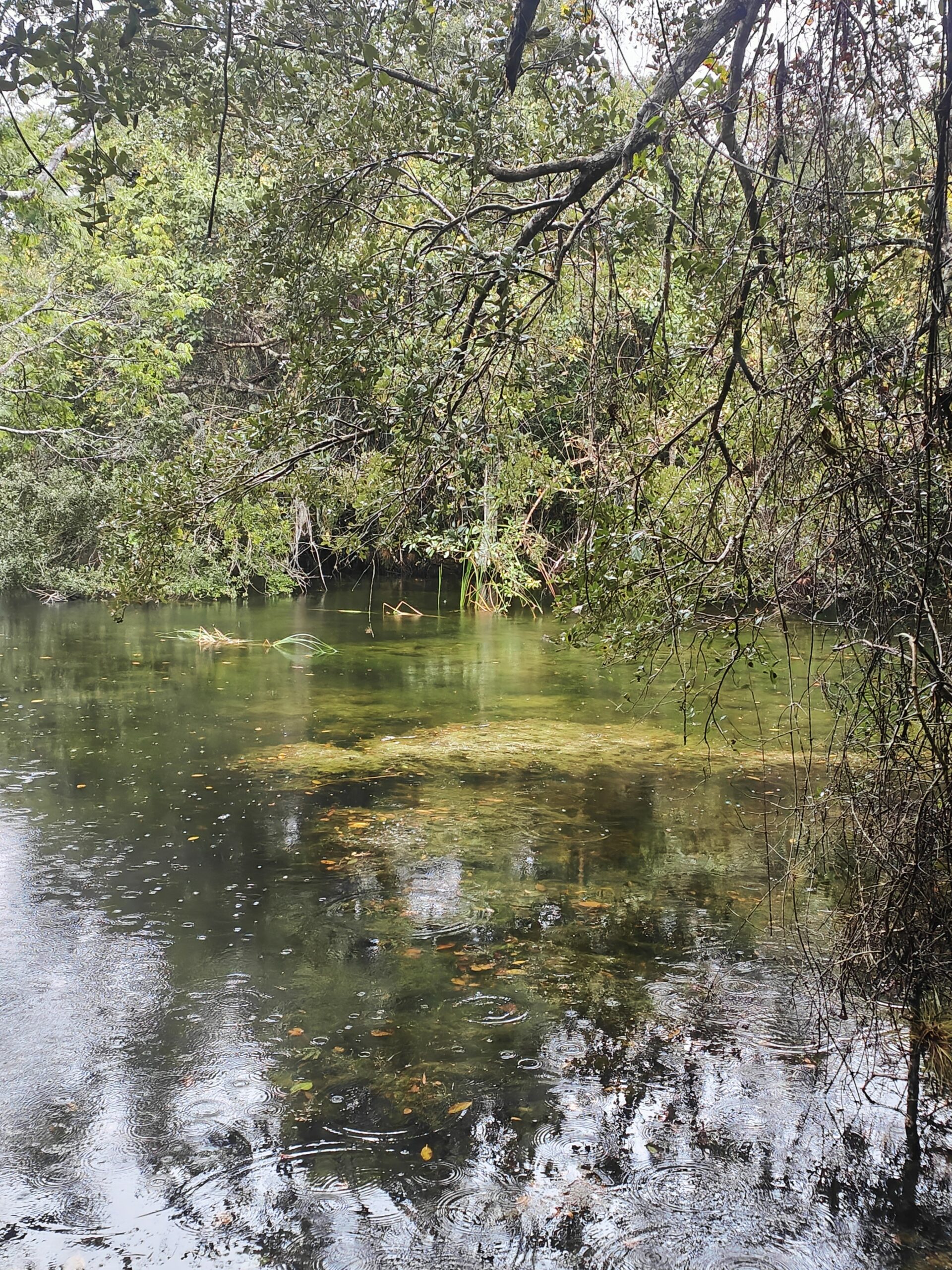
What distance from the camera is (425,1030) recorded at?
4.93 meters

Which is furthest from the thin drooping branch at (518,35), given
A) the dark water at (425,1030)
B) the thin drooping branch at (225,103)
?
the dark water at (425,1030)

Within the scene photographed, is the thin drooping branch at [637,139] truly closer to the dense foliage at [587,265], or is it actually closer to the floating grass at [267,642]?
the dense foliage at [587,265]

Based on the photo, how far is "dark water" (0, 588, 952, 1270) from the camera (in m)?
3.63

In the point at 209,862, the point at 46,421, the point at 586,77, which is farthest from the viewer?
the point at 46,421

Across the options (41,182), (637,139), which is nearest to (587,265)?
(637,139)

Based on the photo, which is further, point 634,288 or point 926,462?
point 634,288

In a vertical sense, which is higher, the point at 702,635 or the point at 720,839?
the point at 702,635

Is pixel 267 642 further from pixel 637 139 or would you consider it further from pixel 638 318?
pixel 637 139

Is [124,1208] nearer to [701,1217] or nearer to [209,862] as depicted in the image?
[701,1217]

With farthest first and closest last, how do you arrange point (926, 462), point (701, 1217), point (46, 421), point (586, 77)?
point (46, 421) < point (586, 77) < point (701, 1217) < point (926, 462)

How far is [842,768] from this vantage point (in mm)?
3330

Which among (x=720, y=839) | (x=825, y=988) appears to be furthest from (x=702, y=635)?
(x=720, y=839)

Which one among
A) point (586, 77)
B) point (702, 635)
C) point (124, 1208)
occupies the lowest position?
point (124, 1208)

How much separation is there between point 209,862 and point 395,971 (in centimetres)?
231
